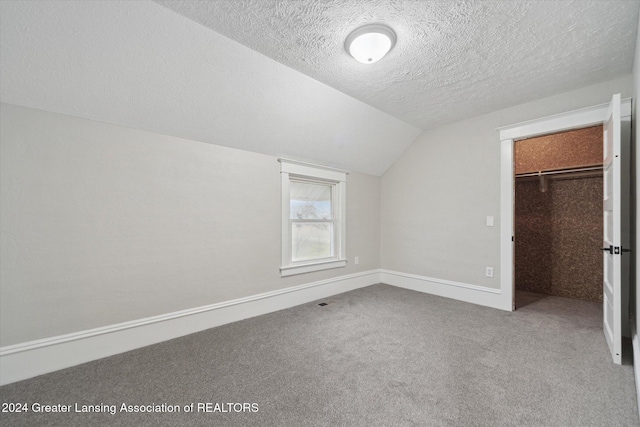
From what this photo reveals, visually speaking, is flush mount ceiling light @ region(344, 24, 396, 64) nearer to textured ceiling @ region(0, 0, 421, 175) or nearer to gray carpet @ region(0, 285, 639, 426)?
textured ceiling @ region(0, 0, 421, 175)

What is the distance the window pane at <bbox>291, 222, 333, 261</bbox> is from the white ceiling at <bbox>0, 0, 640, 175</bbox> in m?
1.31

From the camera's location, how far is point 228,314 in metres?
2.80

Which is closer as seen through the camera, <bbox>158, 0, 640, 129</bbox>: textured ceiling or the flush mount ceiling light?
<bbox>158, 0, 640, 129</bbox>: textured ceiling

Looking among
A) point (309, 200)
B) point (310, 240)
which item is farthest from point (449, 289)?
point (309, 200)

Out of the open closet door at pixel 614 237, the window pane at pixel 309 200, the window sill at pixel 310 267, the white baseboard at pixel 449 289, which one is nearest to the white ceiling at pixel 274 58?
the open closet door at pixel 614 237

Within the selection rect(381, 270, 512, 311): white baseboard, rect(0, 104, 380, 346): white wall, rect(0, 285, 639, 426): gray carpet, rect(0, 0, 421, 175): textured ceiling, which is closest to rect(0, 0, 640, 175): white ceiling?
rect(0, 0, 421, 175): textured ceiling

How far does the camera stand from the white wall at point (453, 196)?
321cm

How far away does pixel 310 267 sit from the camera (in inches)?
141

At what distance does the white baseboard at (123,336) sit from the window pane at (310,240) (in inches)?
19.5

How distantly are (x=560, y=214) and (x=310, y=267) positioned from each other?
12.3ft

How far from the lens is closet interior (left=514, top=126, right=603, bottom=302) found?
342 centimetres

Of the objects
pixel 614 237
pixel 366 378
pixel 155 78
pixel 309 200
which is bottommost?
pixel 366 378

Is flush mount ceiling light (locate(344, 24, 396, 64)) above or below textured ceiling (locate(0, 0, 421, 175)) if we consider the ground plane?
above

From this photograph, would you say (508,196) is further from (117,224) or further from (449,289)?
(117,224)
